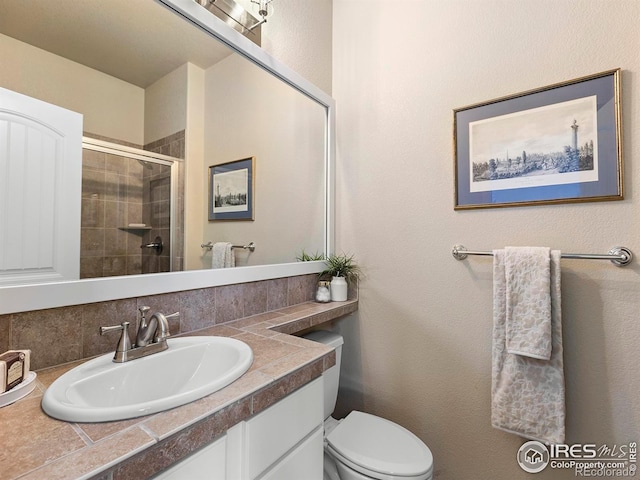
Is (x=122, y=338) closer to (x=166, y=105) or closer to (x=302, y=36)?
(x=166, y=105)

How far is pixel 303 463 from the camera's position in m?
0.84

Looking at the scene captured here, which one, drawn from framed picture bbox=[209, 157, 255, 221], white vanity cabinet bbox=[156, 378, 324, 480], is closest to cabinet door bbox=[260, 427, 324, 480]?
white vanity cabinet bbox=[156, 378, 324, 480]

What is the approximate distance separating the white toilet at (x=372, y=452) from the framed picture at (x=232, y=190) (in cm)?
95

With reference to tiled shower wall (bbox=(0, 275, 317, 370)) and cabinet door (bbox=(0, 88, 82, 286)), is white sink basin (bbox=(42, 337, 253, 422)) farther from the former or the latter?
cabinet door (bbox=(0, 88, 82, 286))

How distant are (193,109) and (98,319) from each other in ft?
2.80

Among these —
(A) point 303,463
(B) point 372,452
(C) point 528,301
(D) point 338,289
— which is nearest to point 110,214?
(A) point 303,463

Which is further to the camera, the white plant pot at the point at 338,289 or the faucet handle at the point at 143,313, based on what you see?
the white plant pot at the point at 338,289

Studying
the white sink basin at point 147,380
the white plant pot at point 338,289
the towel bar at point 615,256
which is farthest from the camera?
the white plant pot at point 338,289

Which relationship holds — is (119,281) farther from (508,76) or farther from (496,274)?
(508,76)

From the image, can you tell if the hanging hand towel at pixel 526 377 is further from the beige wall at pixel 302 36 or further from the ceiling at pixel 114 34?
the ceiling at pixel 114 34

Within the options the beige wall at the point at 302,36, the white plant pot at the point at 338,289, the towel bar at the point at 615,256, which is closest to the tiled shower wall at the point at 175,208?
the beige wall at the point at 302,36

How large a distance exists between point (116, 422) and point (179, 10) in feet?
4.23

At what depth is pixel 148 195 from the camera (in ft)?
3.38

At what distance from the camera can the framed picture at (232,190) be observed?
1.26 meters
